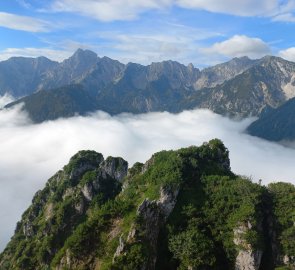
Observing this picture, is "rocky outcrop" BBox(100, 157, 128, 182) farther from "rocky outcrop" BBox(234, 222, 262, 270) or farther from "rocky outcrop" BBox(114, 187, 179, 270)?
"rocky outcrop" BBox(234, 222, 262, 270)

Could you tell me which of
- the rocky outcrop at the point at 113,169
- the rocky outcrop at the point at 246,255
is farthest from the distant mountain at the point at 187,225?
the rocky outcrop at the point at 113,169

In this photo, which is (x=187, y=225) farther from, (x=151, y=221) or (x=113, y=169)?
(x=113, y=169)

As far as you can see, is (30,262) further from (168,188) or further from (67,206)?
(168,188)

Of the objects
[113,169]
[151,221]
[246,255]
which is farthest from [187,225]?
[113,169]

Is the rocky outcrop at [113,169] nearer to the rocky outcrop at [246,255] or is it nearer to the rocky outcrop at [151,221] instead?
the rocky outcrop at [151,221]

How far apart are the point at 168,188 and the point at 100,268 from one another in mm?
33462

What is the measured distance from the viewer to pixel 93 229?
125 metres

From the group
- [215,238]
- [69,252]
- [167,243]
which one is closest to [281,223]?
[215,238]

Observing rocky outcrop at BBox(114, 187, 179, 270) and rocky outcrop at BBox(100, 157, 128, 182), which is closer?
rocky outcrop at BBox(114, 187, 179, 270)

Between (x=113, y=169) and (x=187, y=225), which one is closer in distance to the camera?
(x=187, y=225)

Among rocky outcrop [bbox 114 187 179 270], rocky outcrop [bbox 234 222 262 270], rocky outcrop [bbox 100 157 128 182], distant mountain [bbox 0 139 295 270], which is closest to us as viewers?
rocky outcrop [bbox 114 187 179 270]

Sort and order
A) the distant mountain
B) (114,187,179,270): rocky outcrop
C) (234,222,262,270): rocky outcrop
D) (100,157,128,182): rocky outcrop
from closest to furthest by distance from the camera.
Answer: (114,187,179,270): rocky outcrop
the distant mountain
(234,222,262,270): rocky outcrop
(100,157,128,182): rocky outcrop

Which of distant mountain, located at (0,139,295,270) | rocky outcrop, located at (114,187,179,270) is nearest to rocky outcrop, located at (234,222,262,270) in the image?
distant mountain, located at (0,139,295,270)

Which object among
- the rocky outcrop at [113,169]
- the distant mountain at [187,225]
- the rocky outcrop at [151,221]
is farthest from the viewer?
the rocky outcrop at [113,169]
